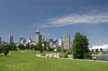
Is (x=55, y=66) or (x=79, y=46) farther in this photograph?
(x=79, y=46)

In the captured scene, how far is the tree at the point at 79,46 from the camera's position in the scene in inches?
3393

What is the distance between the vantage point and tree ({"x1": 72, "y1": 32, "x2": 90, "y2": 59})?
86.2 metres

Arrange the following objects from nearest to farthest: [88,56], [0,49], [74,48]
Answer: [88,56] < [74,48] < [0,49]

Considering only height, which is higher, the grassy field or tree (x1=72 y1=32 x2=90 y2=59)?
tree (x1=72 y1=32 x2=90 y2=59)

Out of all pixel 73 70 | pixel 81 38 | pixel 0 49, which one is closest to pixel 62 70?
pixel 73 70

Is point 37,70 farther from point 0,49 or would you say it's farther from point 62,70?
point 0,49

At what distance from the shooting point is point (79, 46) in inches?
3418

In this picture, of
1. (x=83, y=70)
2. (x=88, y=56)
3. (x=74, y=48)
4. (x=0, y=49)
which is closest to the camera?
(x=83, y=70)

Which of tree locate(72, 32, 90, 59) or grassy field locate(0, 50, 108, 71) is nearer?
grassy field locate(0, 50, 108, 71)

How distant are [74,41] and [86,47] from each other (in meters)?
4.69

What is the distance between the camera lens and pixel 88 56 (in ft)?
268

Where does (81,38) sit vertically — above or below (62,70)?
above

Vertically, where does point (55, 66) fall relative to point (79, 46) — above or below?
below

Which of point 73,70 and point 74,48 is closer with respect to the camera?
point 73,70
